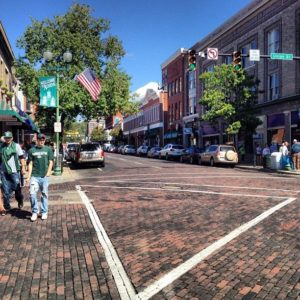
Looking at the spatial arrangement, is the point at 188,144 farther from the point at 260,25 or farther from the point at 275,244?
the point at 275,244

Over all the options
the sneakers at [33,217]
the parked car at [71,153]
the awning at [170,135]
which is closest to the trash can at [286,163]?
the parked car at [71,153]

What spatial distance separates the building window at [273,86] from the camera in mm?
35344

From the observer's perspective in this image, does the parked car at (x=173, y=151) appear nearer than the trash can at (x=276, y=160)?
No

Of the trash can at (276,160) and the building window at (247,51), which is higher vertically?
the building window at (247,51)

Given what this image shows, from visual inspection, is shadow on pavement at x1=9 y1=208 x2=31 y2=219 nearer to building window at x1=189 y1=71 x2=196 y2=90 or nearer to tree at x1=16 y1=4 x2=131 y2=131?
tree at x1=16 y1=4 x2=131 y2=131

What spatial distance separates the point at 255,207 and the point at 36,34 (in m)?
22.4

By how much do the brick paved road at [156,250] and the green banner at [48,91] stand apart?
12264 mm

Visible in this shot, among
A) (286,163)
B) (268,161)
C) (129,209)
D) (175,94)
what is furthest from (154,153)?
(129,209)

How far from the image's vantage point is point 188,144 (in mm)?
59312

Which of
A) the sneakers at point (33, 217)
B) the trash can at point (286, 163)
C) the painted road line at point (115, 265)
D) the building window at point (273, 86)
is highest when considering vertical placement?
the building window at point (273, 86)

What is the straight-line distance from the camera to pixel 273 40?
3591 cm

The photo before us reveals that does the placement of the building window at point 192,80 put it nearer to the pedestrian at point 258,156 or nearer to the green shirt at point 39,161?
the pedestrian at point 258,156

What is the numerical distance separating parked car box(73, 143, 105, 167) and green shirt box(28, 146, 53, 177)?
1956cm

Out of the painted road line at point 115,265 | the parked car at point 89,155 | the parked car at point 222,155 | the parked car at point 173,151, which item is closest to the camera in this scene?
the painted road line at point 115,265
